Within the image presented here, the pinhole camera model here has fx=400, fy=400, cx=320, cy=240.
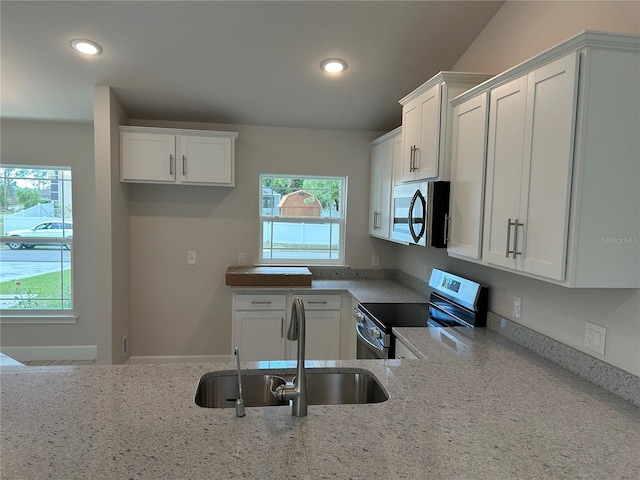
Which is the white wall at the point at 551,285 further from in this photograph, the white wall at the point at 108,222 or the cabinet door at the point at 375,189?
the white wall at the point at 108,222

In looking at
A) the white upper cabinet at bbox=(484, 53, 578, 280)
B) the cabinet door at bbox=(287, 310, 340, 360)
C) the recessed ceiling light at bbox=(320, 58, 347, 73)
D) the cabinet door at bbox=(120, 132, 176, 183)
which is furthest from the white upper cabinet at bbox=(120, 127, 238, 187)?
the white upper cabinet at bbox=(484, 53, 578, 280)

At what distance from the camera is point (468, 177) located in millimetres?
2102

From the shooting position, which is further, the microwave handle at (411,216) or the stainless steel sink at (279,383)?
the microwave handle at (411,216)

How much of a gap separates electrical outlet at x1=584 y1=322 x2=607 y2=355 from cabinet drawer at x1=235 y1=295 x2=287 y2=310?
2275 millimetres

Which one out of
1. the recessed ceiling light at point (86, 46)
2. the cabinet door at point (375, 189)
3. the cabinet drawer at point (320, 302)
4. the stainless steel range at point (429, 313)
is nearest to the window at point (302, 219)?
the cabinet door at point (375, 189)

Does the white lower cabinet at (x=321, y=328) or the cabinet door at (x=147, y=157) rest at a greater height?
the cabinet door at (x=147, y=157)

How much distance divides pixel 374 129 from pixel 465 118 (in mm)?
1841

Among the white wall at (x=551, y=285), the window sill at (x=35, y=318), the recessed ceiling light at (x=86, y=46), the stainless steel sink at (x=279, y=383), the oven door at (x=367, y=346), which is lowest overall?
the window sill at (x=35, y=318)

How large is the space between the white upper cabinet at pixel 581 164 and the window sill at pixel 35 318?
4.14m

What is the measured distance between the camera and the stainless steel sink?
1627 mm

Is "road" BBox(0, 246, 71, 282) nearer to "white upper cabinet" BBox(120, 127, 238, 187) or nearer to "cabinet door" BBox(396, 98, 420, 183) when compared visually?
"white upper cabinet" BBox(120, 127, 238, 187)

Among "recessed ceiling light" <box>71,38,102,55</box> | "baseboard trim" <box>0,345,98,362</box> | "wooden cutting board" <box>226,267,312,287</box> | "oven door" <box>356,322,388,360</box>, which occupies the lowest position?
"baseboard trim" <box>0,345,98,362</box>

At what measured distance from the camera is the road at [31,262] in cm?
396

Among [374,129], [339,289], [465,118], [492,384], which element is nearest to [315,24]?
[465,118]
